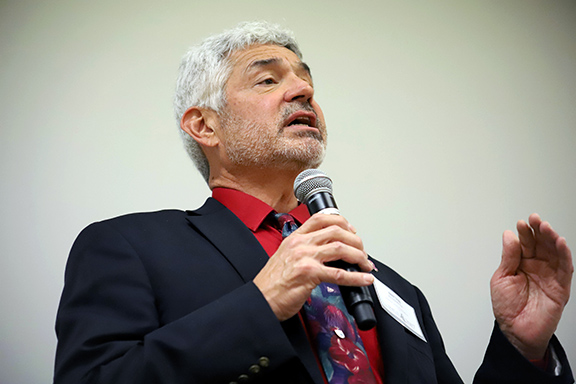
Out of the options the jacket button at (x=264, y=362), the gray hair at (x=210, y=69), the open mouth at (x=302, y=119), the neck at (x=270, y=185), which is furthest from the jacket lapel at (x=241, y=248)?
the gray hair at (x=210, y=69)

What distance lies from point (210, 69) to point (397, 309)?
3.59 feet

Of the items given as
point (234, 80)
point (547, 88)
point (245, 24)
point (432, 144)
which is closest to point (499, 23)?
point (547, 88)

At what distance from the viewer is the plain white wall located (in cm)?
233

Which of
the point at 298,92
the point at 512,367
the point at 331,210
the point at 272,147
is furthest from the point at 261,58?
the point at 512,367

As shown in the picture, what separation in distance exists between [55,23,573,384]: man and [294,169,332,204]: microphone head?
0.14 meters

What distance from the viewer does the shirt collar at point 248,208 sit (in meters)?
1.56

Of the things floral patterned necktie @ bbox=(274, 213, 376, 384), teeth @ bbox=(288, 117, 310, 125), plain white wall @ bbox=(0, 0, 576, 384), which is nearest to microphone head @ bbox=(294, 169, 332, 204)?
floral patterned necktie @ bbox=(274, 213, 376, 384)

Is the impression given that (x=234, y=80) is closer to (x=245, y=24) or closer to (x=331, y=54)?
(x=245, y=24)

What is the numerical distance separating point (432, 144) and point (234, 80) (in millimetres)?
1389

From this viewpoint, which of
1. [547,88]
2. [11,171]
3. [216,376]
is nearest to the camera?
[216,376]

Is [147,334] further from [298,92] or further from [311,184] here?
[298,92]

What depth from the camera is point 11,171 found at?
7.66ft

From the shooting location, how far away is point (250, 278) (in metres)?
1.30

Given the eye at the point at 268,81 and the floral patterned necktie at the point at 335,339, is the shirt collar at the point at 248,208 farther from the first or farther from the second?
the eye at the point at 268,81
